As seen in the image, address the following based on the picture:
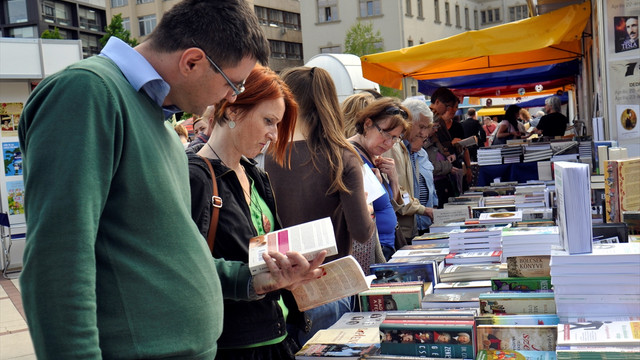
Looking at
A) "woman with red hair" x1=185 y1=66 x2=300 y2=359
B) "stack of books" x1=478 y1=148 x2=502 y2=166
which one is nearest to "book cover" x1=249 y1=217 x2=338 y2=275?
"woman with red hair" x1=185 y1=66 x2=300 y2=359

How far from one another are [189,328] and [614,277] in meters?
1.26

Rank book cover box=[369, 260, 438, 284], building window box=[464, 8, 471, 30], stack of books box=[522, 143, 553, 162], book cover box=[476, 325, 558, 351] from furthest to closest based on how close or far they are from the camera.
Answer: building window box=[464, 8, 471, 30], stack of books box=[522, 143, 553, 162], book cover box=[369, 260, 438, 284], book cover box=[476, 325, 558, 351]

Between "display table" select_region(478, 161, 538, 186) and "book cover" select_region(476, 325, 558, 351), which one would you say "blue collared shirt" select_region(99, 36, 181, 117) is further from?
Result: "display table" select_region(478, 161, 538, 186)

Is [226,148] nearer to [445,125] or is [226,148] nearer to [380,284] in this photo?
[380,284]

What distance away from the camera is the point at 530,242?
2.38 meters

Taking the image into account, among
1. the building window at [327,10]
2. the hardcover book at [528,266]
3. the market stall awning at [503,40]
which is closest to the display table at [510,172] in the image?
the market stall awning at [503,40]

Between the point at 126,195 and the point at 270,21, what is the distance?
46.6 meters

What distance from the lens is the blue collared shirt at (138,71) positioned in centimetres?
136

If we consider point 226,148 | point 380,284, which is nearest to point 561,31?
point 380,284

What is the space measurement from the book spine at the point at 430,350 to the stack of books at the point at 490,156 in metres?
5.28

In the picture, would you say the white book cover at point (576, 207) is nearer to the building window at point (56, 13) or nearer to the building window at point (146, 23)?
the building window at point (146, 23)

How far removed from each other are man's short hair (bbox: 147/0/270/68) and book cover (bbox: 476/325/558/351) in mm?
1092

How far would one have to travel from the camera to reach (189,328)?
4.43 ft

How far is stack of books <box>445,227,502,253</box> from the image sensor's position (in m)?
3.17
